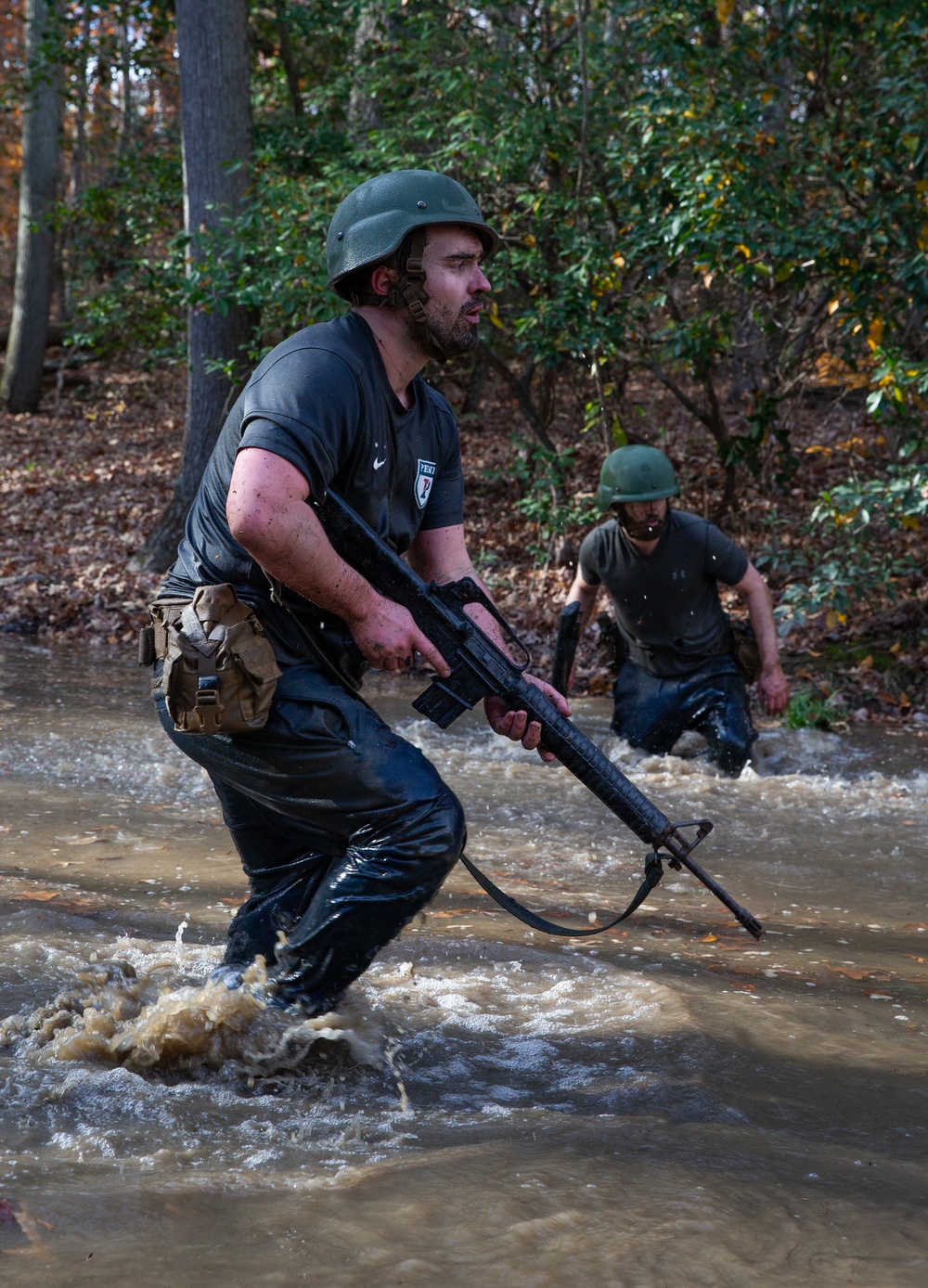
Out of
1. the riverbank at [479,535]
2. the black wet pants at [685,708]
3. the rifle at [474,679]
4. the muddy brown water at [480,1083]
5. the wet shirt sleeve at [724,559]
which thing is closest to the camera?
the muddy brown water at [480,1083]

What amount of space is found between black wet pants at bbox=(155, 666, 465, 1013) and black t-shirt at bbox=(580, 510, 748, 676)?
4.46 metres

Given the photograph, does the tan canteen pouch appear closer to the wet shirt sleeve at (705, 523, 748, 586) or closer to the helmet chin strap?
the helmet chin strap

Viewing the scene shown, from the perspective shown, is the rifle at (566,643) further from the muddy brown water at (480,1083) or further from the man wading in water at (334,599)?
the man wading in water at (334,599)

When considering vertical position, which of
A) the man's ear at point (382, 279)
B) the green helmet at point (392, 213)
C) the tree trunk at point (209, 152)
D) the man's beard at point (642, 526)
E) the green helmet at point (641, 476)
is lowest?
the man's beard at point (642, 526)

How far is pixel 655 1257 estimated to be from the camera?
232 cm

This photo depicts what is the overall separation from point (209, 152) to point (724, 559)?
7411 mm

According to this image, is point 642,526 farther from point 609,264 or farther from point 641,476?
point 609,264

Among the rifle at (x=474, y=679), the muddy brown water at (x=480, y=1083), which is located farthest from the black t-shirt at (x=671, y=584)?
the rifle at (x=474, y=679)

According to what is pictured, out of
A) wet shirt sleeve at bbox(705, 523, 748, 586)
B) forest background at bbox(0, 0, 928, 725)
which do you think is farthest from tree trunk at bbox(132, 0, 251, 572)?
wet shirt sleeve at bbox(705, 523, 748, 586)

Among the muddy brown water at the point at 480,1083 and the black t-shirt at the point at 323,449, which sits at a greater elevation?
the black t-shirt at the point at 323,449

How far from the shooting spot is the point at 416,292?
322 cm

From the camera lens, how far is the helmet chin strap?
3.21m

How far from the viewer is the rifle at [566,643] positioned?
23.5 ft

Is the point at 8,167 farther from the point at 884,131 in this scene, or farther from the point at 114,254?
the point at 884,131
